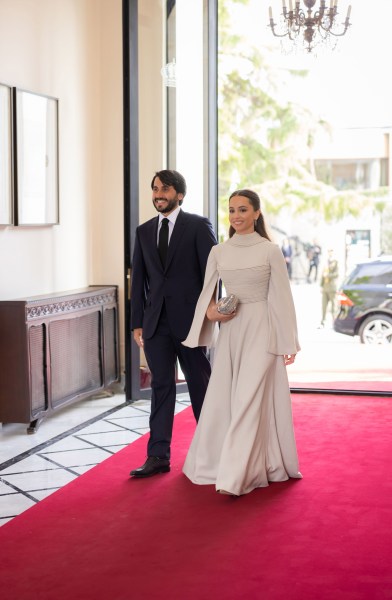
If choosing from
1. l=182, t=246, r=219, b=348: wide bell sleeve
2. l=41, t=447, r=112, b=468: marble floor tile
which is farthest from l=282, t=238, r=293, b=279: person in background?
l=182, t=246, r=219, b=348: wide bell sleeve

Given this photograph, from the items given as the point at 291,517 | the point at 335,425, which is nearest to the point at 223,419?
the point at 291,517

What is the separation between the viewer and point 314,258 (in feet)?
40.8

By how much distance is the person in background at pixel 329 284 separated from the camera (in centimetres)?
1011

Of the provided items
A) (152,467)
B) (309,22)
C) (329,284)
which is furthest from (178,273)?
(329,284)

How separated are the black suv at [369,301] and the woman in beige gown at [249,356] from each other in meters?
4.02

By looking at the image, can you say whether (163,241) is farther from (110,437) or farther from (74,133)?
(74,133)

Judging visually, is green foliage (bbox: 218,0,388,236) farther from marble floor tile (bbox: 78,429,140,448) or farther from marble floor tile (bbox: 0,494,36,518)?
marble floor tile (bbox: 0,494,36,518)

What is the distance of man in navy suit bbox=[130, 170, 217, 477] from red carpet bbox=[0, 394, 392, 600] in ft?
1.04

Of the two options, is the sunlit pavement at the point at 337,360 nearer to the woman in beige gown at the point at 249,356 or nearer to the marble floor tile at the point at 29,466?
the marble floor tile at the point at 29,466

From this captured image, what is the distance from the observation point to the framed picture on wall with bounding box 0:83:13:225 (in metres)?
6.25

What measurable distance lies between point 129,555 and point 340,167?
9296 mm

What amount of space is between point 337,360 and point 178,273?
13.7 ft

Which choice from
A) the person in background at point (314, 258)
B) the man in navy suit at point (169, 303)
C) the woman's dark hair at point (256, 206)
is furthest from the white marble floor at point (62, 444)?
the person in background at point (314, 258)

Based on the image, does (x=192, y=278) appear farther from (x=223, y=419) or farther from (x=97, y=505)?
(x=97, y=505)
